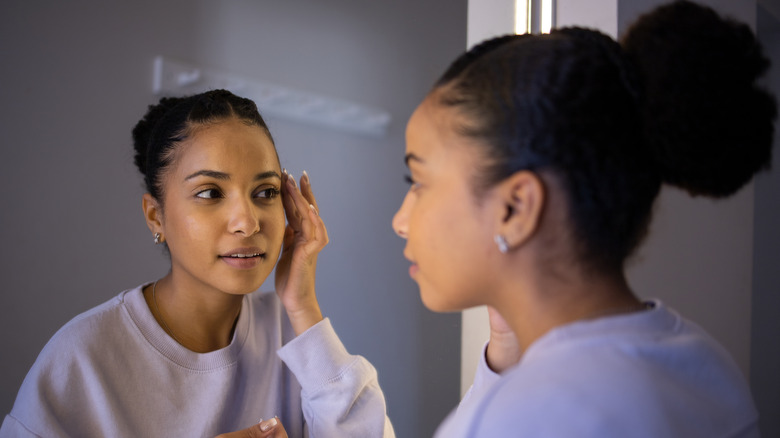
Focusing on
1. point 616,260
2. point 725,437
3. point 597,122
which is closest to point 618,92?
point 597,122

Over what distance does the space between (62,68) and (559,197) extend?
2.28 ft

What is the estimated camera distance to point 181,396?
892 millimetres

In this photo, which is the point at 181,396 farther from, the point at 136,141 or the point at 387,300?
the point at 387,300

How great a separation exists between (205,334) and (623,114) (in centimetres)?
75

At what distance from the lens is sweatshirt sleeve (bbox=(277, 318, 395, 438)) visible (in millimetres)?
953

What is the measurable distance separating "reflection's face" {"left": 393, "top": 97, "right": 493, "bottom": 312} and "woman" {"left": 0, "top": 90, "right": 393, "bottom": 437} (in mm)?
372

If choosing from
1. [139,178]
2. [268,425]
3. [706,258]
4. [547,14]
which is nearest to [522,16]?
[547,14]

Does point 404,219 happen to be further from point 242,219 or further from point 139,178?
point 139,178

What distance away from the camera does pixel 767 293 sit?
109cm

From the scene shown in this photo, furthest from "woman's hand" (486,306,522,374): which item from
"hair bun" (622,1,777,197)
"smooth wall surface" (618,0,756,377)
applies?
"smooth wall surface" (618,0,756,377)

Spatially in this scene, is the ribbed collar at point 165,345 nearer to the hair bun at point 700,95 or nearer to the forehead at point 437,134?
the forehead at point 437,134

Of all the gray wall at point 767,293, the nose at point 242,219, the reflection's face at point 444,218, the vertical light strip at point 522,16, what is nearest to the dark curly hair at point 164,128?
the nose at point 242,219

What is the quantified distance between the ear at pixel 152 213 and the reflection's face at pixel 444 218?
47 centimetres

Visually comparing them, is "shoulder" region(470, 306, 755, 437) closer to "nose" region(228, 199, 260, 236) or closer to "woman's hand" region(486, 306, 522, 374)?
"woman's hand" region(486, 306, 522, 374)
